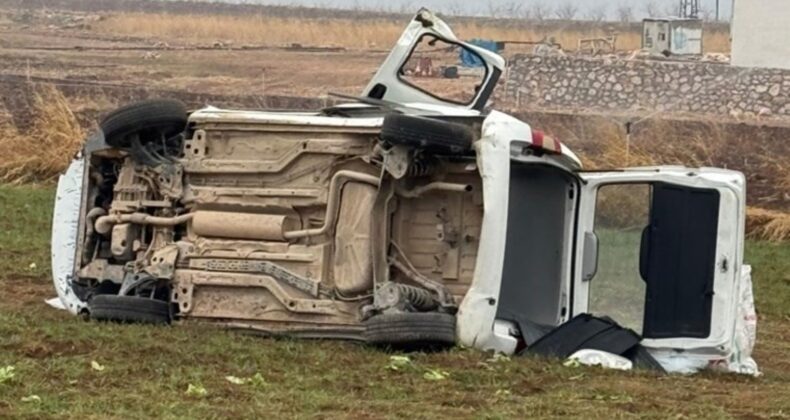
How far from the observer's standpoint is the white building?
3619 cm

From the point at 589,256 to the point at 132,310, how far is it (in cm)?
260

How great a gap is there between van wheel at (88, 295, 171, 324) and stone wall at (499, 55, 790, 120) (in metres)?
21.5

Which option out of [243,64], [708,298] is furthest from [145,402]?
[243,64]

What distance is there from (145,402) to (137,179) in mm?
2949

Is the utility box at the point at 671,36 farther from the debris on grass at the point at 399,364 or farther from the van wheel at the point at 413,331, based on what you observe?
the debris on grass at the point at 399,364

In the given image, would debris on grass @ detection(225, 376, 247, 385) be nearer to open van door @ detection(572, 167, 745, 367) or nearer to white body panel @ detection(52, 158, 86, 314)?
white body panel @ detection(52, 158, 86, 314)

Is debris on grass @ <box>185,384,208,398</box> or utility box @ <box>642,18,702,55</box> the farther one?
utility box @ <box>642,18,702,55</box>

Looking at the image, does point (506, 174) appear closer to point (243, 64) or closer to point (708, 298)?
point (708, 298)

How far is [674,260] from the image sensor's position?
9.04 m

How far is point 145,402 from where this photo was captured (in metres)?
6.61

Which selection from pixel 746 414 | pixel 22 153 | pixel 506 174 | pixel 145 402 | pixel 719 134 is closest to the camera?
pixel 145 402

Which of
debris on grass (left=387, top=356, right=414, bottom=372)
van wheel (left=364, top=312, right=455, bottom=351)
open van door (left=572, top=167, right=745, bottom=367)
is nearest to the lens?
debris on grass (left=387, top=356, right=414, bottom=372)

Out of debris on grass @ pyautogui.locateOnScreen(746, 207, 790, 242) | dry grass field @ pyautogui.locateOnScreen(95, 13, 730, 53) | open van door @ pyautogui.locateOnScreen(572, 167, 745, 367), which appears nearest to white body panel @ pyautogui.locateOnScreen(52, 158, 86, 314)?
open van door @ pyautogui.locateOnScreen(572, 167, 745, 367)

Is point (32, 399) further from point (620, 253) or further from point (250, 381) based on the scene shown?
point (620, 253)
